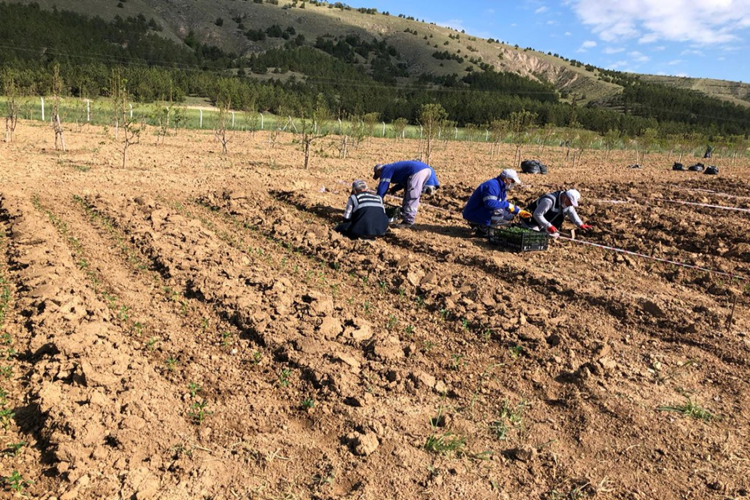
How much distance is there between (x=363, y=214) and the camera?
738 cm

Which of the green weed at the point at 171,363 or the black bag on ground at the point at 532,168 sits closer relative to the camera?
the green weed at the point at 171,363

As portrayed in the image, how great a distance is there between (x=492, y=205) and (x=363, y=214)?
1.98 m

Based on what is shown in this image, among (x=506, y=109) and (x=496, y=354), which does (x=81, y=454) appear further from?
(x=506, y=109)

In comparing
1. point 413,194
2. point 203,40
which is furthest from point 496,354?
point 203,40

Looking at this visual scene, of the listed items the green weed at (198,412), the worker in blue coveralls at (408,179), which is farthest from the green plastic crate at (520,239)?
the green weed at (198,412)

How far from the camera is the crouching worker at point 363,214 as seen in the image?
7348 mm

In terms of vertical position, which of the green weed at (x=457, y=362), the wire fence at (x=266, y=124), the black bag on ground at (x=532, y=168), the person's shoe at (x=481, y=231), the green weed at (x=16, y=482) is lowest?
the green weed at (x=16, y=482)

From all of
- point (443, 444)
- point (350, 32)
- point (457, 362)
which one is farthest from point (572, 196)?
point (350, 32)

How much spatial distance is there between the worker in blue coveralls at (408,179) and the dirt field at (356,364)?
648mm

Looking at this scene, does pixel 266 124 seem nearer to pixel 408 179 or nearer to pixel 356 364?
pixel 408 179

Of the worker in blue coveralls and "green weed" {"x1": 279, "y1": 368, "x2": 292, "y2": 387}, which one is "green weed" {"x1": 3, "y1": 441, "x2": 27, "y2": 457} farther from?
the worker in blue coveralls

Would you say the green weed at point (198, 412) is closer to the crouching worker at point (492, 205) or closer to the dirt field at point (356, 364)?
the dirt field at point (356, 364)

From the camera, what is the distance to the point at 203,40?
79.4 metres

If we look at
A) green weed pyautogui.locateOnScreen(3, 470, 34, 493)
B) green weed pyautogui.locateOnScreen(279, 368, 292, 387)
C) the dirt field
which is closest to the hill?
the dirt field
